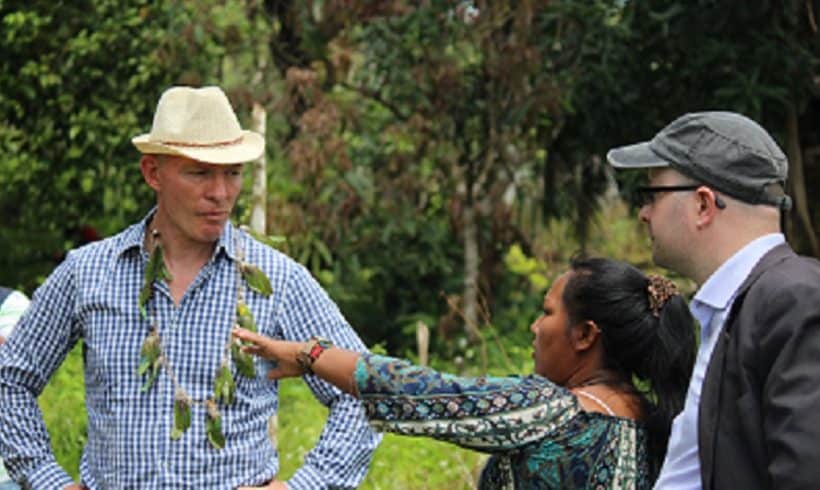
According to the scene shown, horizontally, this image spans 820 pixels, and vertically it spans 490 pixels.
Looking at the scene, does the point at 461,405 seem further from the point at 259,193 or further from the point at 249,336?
the point at 259,193

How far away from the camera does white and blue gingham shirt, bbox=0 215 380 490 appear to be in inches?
145

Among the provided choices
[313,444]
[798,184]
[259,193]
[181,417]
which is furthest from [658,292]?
[798,184]

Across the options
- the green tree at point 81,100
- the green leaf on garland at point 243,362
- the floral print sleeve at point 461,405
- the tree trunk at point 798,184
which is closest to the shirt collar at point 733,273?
the floral print sleeve at point 461,405

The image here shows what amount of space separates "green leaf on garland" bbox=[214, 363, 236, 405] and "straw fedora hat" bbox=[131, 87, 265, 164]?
0.52 meters

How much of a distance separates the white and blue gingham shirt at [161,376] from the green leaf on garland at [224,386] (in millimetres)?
20

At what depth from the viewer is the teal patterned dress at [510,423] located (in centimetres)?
319

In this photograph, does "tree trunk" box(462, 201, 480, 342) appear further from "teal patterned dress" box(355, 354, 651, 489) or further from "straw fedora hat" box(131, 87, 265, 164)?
"teal patterned dress" box(355, 354, 651, 489)

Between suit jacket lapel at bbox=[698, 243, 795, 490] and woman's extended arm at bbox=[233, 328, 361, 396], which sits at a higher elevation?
suit jacket lapel at bbox=[698, 243, 795, 490]

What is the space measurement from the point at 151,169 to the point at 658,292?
1.34 m

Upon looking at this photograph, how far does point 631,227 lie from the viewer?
13781 millimetres

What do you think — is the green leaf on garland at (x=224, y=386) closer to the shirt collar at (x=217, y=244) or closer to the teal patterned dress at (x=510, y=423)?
the shirt collar at (x=217, y=244)

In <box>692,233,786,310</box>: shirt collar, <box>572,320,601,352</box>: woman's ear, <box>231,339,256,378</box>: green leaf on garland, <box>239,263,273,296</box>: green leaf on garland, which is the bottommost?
<box>231,339,256,378</box>: green leaf on garland

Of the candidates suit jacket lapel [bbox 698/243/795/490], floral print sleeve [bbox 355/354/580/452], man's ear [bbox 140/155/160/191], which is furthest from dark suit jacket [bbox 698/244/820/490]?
man's ear [bbox 140/155/160/191]

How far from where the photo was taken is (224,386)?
3674 millimetres
